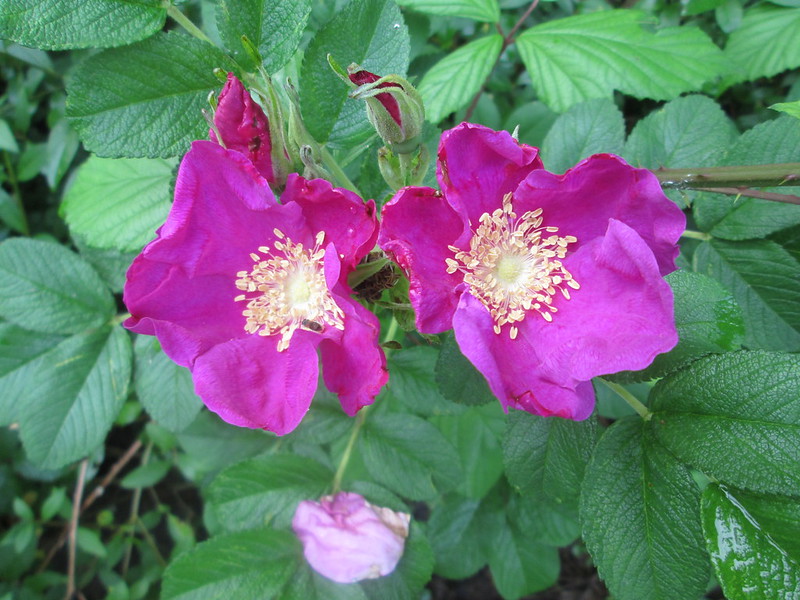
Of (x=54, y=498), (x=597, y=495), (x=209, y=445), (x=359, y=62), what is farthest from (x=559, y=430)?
(x=54, y=498)

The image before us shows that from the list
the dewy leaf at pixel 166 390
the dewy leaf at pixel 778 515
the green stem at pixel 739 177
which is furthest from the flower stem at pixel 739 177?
the dewy leaf at pixel 166 390

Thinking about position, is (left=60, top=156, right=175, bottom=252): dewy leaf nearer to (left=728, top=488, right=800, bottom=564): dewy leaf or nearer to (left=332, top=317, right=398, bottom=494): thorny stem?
(left=332, top=317, right=398, bottom=494): thorny stem

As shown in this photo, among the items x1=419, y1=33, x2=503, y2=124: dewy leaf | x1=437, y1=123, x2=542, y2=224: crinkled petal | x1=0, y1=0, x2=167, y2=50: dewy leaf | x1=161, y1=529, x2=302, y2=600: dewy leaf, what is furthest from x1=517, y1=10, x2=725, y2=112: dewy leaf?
x1=161, y1=529, x2=302, y2=600: dewy leaf

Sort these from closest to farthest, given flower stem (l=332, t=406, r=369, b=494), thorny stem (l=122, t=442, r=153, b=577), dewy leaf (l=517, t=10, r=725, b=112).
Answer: flower stem (l=332, t=406, r=369, b=494), dewy leaf (l=517, t=10, r=725, b=112), thorny stem (l=122, t=442, r=153, b=577)

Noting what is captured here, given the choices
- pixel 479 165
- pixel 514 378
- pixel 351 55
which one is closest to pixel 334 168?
pixel 351 55

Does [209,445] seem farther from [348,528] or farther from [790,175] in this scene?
[790,175]

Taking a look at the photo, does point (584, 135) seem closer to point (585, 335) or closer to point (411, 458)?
point (585, 335)

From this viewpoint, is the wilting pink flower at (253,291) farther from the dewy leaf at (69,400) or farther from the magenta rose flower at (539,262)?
the dewy leaf at (69,400)
